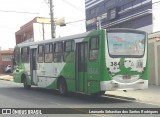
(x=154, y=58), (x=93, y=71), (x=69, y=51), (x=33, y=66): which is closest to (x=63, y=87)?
(x=69, y=51)

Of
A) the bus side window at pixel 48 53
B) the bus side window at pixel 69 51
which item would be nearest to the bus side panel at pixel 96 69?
the bus side window at pixel 69 51

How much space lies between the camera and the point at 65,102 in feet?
56.3

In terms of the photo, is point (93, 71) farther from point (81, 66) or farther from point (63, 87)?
point (63, 87)

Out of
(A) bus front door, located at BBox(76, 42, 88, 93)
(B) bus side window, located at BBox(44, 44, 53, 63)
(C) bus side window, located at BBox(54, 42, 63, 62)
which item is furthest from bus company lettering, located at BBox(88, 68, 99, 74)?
(B) bus side window, located at BBox(44, 44, 53, 63)

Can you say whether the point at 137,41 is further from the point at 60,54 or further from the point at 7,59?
the point at 7,59

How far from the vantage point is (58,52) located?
20281 mm

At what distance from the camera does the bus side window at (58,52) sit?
1995cm

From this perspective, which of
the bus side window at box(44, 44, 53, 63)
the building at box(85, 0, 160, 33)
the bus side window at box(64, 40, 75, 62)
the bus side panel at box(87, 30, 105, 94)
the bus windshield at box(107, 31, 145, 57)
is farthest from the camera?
the building at box(85, 0, 160, 33)

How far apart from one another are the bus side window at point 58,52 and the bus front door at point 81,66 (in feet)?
5.77

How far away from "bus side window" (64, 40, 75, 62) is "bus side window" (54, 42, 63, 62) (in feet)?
1.58

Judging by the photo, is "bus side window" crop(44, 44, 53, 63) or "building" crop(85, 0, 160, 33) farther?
"building" crop(85, 0, 160, 33)

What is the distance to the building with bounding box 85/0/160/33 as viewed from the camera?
35906 mm

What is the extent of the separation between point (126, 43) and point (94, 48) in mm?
1373

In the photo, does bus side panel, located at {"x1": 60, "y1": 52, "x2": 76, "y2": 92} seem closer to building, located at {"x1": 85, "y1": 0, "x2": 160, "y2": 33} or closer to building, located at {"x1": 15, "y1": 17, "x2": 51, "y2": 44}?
building, located at {"x1": 85, "y1": 0, "x2": 160, "y2": 33}
